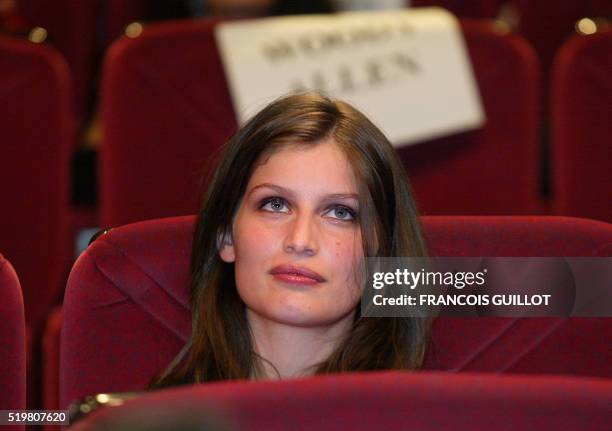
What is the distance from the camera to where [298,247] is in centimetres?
102

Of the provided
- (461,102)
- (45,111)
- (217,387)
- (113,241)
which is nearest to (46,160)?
(45,111)

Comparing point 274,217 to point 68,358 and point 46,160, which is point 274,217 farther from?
point 46,160

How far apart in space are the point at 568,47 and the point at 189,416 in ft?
3.69

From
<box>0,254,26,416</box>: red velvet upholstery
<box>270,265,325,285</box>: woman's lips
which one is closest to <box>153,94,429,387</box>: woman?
<box>270,265,325,285</box>: woman's lips

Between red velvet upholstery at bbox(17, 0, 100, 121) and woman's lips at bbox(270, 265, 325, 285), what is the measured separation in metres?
1.14

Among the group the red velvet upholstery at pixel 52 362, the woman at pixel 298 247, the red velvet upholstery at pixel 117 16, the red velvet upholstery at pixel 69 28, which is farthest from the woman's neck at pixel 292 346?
the red velvet upholstery at pixel 117 16

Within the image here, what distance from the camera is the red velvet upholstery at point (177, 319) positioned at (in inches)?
41.6

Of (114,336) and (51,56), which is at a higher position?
(51,56)

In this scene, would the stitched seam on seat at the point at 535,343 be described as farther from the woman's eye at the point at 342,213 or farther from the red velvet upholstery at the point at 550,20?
Result: the red velvet upholstery at the point at 550,20

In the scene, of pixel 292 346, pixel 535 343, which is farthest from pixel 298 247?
pixel 535 343

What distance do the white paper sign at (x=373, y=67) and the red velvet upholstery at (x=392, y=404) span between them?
97 centimetres

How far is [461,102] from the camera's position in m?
1.55

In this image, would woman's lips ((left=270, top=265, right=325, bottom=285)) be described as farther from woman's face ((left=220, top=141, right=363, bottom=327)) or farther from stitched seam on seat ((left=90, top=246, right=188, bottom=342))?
stitched seam on seat ((left=90, top=246, right=188, bottom=342))

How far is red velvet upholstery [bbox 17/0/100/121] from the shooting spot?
6.79 ft
